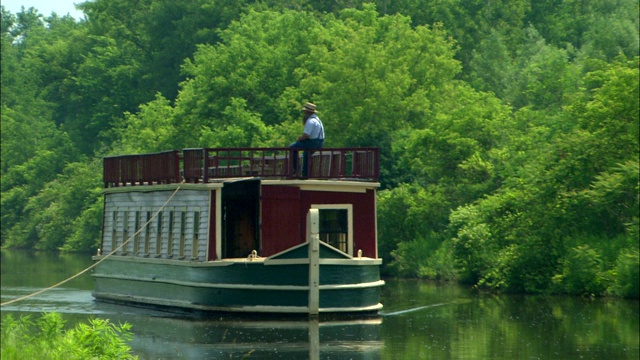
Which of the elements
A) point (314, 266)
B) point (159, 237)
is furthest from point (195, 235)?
point (314, 266)

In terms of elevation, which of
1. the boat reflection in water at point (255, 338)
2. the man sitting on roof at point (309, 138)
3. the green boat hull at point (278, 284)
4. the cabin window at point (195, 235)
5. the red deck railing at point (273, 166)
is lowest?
the boat reflection in water at point (255, 338)

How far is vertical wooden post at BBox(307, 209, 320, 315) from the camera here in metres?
29.3

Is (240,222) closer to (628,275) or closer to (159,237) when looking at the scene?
(159,237)

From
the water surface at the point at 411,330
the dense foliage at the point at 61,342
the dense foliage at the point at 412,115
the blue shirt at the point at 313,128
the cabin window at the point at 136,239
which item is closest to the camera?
the dense foliage at the point at 61,342

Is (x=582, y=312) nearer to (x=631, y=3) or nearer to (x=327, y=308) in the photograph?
(x=327, y=308)

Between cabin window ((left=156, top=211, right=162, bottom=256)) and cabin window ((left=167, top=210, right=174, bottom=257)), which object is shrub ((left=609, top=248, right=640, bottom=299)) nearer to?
cabin window ((left=167, top=210, right=174, bottom=257))

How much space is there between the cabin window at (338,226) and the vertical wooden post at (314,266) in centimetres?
204

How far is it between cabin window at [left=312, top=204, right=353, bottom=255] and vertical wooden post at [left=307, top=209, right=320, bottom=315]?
2.04 m

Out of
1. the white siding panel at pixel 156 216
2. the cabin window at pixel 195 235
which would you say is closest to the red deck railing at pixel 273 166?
the white siding panel at pixel 156 216

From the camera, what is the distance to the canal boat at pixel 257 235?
97.0 ft

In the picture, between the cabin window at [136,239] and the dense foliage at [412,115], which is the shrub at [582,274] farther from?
the cabin window at [136,239]

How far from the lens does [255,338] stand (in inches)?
1010

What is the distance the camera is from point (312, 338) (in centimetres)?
2561

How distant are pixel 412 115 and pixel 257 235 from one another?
2558cm
